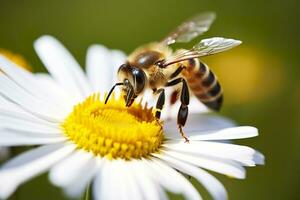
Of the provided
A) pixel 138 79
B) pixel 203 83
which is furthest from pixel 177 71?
pixel 138 79

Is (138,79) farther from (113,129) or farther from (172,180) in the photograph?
(172,180)

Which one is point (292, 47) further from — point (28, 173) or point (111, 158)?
point (28, 173)

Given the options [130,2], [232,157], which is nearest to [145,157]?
[232,157]

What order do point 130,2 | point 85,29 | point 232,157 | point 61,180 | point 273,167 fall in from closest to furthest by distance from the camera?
point 61,180 < point 232,157 < point 273,167 < point 85,29 < point 130,2

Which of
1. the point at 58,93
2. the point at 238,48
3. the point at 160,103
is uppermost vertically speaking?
the point at 238,48

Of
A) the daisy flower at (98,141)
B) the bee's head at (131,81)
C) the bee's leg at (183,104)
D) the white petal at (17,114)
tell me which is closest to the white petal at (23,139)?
the daisy flower at (98,141)

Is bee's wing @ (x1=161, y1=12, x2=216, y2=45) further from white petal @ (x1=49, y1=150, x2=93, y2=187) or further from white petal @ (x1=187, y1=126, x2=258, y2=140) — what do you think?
white petal @ (x1=49, y1=150, x2=93, y2=187)

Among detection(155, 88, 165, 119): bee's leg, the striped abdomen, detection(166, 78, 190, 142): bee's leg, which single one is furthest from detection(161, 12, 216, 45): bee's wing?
detection(155, 88, 165, 119): bee's leg
